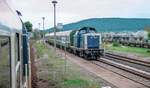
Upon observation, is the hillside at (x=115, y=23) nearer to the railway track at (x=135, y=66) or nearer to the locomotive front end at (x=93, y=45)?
the locomotive front end at (x=93, y=45)

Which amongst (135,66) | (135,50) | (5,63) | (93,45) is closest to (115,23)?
(135,50)

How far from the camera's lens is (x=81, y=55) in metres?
37.3

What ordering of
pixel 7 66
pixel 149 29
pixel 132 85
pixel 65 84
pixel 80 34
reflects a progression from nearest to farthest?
pixel 7 66 < pixel 65 84 < pixel 132 85 < pixel 80 34 < pixel 149 29

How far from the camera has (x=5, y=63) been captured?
3.35 m

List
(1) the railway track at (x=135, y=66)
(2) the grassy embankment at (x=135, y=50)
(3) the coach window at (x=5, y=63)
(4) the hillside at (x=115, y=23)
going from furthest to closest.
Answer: (4) the hillside at (x=115, y=23), (2) the grassy embankment at (x=135, y=50), (1) the railway track at (x=135, y=66), (3) the coach window at (x=5, y=63)

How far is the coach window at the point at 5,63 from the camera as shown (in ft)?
10.1

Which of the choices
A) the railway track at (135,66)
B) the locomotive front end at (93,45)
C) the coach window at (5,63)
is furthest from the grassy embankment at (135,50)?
the coach window at (5,63)

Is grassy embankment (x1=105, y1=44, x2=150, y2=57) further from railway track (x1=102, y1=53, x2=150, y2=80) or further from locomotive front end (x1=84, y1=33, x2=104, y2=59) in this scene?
railway track (x1=102, y1=53, x2=150, y2=80)

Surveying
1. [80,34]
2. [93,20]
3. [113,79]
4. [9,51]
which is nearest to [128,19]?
[93,20]

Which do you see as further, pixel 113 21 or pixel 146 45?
pixel 113 21

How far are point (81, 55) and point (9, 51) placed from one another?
3374 centimetres

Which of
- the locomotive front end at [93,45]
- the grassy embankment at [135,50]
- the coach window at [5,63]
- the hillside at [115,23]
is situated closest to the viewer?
the coach window at [5,63]

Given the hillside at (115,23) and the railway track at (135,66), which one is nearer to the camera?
the railway track at (135,66)

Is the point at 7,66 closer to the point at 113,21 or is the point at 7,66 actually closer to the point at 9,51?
the point at 9,51
